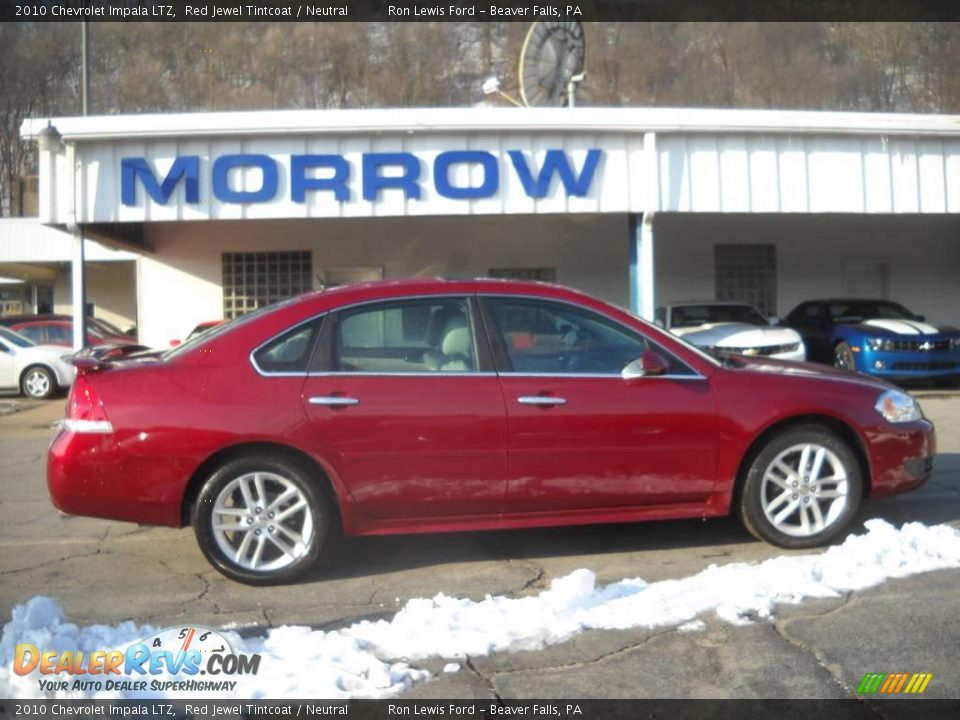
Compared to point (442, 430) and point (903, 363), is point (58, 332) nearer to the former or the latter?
point (903, 363)

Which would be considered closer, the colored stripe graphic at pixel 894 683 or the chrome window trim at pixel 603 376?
the colored stripe graphic at pixel 894 683

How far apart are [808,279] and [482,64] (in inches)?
909

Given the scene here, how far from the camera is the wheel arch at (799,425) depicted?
5.50 m

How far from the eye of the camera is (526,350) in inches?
210

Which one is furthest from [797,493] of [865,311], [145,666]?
[865,311]

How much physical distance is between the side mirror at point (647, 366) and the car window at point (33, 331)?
1653 centimetres

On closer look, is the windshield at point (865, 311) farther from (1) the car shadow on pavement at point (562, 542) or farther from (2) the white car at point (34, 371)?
(2) the white car at point (34, 371)

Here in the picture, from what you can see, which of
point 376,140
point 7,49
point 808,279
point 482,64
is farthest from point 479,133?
point 482,64

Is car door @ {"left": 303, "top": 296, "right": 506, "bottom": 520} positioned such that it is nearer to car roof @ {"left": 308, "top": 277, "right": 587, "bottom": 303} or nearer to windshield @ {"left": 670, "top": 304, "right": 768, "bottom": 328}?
car roof @ {"left": 308, "top": 277, "right": 587, "bottom": 303}

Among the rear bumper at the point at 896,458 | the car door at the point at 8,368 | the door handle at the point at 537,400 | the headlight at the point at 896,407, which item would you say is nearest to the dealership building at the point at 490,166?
the car door at the point at 8,368

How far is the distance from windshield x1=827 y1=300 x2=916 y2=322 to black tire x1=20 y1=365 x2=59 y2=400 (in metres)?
12.8

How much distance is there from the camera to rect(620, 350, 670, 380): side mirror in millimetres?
5254

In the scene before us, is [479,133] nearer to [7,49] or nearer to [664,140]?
[664,140]

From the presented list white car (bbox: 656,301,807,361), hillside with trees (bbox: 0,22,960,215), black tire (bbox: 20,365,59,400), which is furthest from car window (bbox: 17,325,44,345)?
hillside with trees (bbox: 0,22,960,215)
